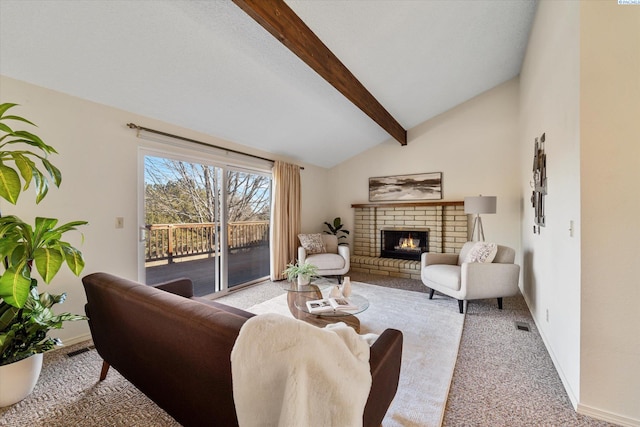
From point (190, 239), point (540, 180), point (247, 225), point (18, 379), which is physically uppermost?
point (540, 180)

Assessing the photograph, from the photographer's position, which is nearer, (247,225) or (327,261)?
(327,261)

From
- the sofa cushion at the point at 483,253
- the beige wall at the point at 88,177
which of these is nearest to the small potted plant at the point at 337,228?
the sofa cushion at the point at 483,253

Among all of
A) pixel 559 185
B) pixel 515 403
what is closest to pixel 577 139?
pixel 559 185

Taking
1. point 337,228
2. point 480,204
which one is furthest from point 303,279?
point 337,228

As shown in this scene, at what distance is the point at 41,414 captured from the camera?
1.48 meters

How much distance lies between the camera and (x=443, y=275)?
121 inches

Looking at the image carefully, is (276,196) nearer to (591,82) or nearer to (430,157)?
(430,157)

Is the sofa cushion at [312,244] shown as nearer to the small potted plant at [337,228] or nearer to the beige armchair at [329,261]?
the beige armchair at [329,261]

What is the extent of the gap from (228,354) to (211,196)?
2955 millimetres

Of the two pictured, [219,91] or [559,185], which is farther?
[219,91]

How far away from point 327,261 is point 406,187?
2106 mm

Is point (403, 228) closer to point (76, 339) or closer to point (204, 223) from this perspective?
point (204, 223)

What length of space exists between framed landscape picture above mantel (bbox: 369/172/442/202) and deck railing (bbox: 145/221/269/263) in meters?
2.41

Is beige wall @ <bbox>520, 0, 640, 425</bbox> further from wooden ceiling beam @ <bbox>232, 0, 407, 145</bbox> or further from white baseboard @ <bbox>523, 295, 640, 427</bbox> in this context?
wooden ceiling beam @ <bbox>232, 0, 407, 145</bbox>
